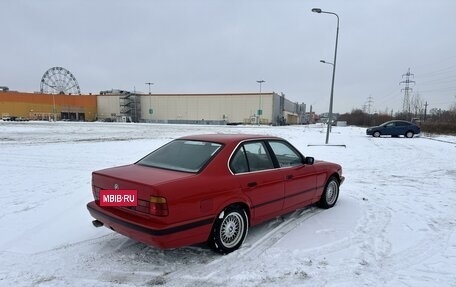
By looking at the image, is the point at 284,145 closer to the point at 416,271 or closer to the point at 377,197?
the point at 416,271

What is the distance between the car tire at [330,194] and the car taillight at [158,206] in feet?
11.6

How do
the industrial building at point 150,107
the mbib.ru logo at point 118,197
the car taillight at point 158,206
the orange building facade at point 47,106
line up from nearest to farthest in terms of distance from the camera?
the car taillight at point 158,206
the mbib.ru logo at point 118,197
the industrial building at point 150,107
the orange building facade at point 47,106

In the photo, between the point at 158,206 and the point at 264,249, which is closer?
the point at 158,206

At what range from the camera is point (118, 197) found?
3.93 m

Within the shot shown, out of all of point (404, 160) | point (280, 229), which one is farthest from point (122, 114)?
point (280, 229)

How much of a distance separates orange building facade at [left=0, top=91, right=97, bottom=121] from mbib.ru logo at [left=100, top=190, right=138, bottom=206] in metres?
86.2

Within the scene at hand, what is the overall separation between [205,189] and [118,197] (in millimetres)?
1056

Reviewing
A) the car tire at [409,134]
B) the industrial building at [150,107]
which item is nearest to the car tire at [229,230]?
the car tire at [409,134]

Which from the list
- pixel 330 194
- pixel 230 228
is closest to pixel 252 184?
pixel 230 228

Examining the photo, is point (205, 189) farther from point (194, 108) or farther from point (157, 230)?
point (194, 108)

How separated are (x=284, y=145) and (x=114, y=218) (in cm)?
292

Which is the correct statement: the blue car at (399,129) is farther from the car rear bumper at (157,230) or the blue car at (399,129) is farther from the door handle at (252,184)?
the car rear bumper at (157,230)

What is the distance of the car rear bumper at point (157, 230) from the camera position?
3.54m

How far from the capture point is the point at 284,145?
5.50 meters
